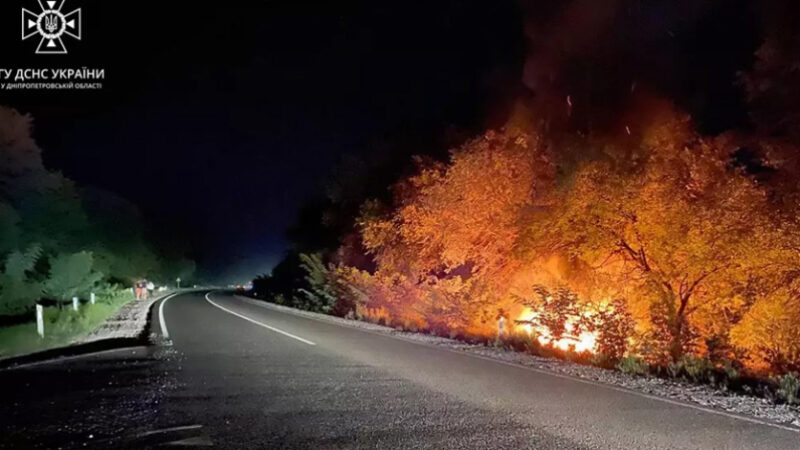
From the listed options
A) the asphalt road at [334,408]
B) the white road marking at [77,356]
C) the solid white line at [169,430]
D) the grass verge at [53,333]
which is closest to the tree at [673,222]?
the asphalt road at [334,408]

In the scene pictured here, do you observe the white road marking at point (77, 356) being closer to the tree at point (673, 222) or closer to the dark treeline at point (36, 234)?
the tree at point (673, 222)

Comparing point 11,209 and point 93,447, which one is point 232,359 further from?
point 11,209

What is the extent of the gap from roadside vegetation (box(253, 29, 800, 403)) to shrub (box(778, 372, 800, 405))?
0.14 ft

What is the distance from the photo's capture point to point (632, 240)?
1597cm

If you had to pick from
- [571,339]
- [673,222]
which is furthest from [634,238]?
[571,339]

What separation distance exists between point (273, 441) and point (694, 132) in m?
13.7

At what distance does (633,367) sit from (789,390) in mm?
3251

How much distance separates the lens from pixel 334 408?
8.36 meters

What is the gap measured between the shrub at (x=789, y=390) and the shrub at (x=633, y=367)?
2.51m

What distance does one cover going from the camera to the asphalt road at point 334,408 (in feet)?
22.3

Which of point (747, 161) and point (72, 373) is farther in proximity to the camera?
point (747, 161)

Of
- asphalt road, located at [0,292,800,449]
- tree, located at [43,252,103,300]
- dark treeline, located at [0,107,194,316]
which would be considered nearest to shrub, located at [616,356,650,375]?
asphalt road, located at [0,292,800,449]

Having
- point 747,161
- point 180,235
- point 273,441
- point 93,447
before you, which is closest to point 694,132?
point 747,161

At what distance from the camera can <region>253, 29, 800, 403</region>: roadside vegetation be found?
45.3 ft
